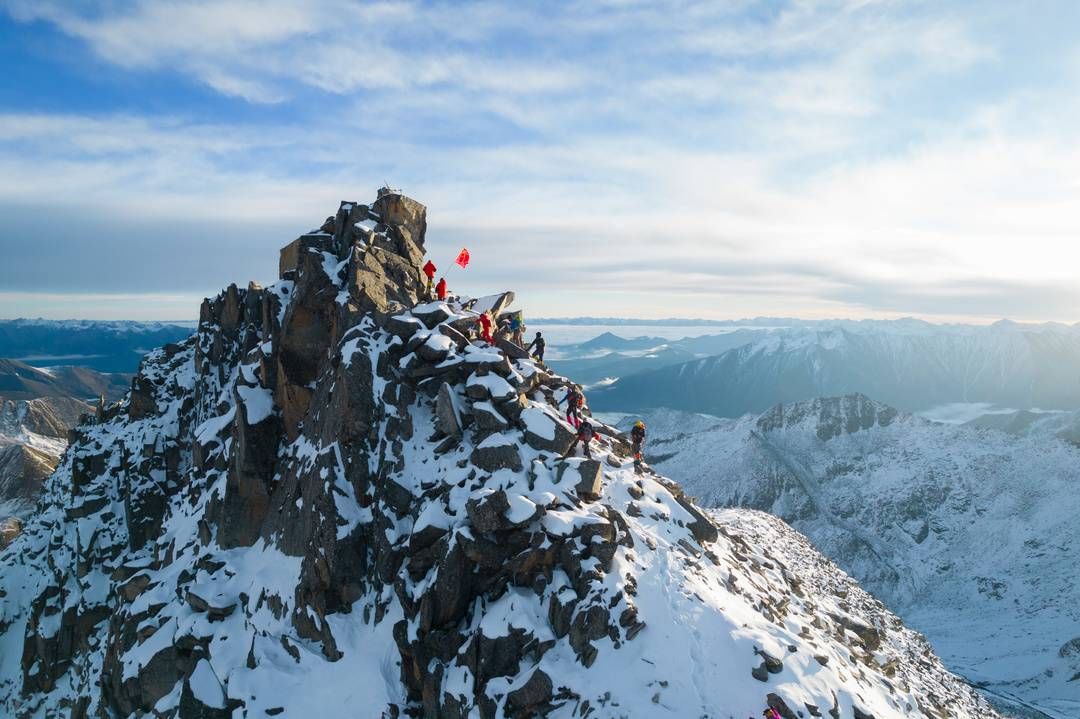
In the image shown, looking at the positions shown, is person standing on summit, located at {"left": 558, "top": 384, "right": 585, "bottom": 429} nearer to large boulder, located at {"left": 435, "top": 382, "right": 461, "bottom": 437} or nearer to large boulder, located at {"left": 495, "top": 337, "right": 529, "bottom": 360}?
large boulder, located at {"left": 495, "top": 337, "right": 529, "bottom": 360}

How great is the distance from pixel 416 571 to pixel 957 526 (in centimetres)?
18058

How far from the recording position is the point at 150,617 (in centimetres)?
3716

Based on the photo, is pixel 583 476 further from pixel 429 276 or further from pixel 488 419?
pixel 429 276

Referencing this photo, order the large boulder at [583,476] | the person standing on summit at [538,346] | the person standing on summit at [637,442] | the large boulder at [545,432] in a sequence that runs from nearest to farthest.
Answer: the large boulder at [583,476], the large boulder at [545,432], the person standing on summit at [637,442], the person standing on summit at [538,346]

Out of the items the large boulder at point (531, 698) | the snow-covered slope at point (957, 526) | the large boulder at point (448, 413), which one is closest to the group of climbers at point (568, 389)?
the large boulder at point (448, 413)

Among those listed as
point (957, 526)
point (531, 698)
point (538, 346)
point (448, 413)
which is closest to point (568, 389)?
point (538, 346)

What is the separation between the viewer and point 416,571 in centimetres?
2875

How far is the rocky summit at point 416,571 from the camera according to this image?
2450cm

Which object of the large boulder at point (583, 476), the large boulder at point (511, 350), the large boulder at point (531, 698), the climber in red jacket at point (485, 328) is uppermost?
the climber in red jacket at point (485, 328)

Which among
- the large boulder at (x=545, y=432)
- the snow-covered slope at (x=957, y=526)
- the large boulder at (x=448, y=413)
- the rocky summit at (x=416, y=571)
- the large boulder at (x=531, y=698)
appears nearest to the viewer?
the large boulder at (x=531, y=698)

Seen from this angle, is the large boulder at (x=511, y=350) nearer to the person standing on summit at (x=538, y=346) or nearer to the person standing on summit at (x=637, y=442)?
the person standing on summit at (x=538, y=346)

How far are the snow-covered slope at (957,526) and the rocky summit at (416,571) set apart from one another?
257 ft

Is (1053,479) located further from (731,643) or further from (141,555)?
(141,555)

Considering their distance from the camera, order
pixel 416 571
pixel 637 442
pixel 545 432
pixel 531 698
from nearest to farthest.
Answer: pixel 531 698 → pixel 416 571 → pixel 545 432 → pixel 637 442
